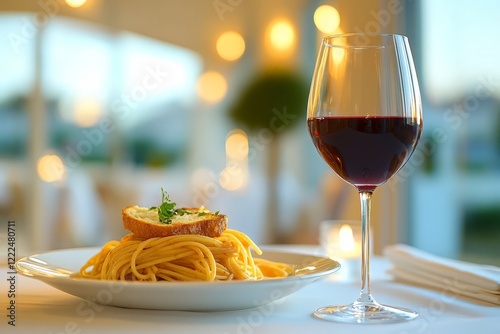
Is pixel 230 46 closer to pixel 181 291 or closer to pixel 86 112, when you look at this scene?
pixel 86 112

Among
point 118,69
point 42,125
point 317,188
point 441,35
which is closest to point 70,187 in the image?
point 42,125

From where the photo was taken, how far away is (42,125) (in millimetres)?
5414

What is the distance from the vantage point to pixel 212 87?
5.84 meters

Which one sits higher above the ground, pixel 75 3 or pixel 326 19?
pixel 75 3

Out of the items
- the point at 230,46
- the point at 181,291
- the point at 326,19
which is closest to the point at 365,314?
the point at 181,291

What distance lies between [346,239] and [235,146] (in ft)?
14.1

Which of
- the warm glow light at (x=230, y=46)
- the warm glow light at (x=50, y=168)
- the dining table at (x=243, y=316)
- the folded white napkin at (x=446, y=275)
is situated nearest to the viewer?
the dining table at (x=243, y=316)

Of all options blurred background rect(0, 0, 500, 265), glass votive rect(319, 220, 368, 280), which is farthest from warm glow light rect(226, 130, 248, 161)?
glass votive rect(319, 220, 368, 280)

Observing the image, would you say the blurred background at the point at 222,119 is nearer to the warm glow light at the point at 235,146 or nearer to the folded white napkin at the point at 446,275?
the warm glow light at the point at 235,146

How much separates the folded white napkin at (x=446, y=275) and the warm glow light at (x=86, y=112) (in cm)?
440

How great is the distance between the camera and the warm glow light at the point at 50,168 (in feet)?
16.9

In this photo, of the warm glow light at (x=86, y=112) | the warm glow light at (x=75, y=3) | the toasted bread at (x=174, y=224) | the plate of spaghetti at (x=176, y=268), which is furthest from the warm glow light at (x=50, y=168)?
the toasted bread at (x=174, y=224)

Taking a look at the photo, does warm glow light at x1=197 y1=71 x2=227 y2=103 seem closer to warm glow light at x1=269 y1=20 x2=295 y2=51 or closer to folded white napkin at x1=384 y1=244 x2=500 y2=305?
warm glow light at x1=269 y1=20 x2=295 y2=51

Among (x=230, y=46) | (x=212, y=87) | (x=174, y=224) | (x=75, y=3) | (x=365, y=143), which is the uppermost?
(x=75, y=3)
